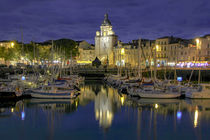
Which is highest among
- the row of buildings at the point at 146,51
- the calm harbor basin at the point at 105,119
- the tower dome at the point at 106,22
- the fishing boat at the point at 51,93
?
the tower dome at the point at 106,22

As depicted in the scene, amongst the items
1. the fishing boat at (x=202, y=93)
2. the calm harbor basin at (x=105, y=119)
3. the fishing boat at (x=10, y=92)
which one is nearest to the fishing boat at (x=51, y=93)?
the calm harbor basin at (x=105, y=119)

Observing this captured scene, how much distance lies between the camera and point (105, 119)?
88.5ft

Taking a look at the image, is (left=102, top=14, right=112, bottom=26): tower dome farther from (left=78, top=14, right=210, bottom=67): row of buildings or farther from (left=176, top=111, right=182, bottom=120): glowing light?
(left=176, top=111, right=182, bottom=120): glowing light

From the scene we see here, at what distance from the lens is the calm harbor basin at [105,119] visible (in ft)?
70.9

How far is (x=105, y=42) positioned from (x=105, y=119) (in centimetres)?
10495

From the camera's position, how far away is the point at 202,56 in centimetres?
7738

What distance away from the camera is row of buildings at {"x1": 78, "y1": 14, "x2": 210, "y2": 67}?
77.9 meters

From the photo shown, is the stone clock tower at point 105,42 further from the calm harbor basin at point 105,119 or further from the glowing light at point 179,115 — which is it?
the glowing light at point 179,115

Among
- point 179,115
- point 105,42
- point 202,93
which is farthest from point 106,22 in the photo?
point 179,115

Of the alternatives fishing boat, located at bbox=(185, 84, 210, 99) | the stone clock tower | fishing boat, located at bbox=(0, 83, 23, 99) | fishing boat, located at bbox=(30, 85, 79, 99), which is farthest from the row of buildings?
fishing boat, located at bbox=(0, 83, 23, 99)

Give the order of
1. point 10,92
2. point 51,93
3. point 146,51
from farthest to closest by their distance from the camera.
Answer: point 146,51, point 51,93, point 10,92

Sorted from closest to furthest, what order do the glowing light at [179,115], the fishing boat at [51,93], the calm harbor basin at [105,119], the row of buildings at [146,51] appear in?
the calm harbor basin at [105,119] < the glowing light at [179,115] < the fishing boat at [51,93] < the row of buildings at [146,51]

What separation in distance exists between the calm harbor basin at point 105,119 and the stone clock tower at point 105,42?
90.5 metres

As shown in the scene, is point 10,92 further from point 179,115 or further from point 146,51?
point 146,51
